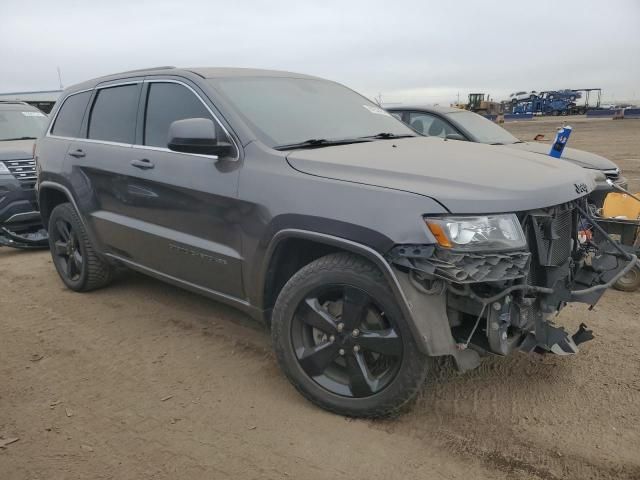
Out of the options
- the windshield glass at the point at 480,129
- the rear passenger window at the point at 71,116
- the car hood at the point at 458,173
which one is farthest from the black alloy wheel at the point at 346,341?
the windshield glass at the point at 480,129

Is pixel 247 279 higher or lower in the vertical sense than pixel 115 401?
higher

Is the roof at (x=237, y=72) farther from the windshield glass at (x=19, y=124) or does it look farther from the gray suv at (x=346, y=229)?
the windshield glass at (x=19, y=124)

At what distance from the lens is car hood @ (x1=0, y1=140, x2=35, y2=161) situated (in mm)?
6754

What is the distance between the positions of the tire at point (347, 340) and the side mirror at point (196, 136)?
2.96ft

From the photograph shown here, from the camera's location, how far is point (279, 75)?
399 cm

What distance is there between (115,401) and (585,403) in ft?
8.65

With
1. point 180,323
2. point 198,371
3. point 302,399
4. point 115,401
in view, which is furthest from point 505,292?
point 180,323

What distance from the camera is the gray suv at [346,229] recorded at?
250cm

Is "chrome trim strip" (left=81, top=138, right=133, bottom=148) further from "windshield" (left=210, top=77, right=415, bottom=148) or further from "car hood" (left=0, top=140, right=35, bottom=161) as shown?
"car hood" (left=0, top=140, right=35, bottom=161)

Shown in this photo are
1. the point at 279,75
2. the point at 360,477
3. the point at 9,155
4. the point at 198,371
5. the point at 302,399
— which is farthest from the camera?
the point at 9,155

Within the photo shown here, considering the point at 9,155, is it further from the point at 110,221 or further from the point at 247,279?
the point at 247,279

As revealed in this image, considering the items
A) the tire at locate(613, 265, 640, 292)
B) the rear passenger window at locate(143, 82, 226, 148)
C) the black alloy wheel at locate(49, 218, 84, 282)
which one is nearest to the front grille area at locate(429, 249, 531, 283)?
the rear passenger window at locate(143, 82, 226, 148)

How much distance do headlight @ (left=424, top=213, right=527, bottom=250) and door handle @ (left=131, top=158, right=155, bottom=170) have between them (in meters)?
2.11

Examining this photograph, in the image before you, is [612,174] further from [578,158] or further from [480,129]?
A: [480,129]
